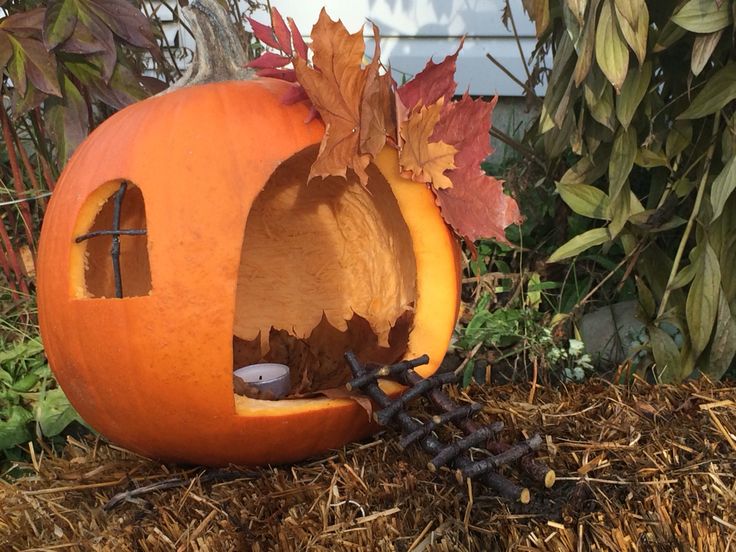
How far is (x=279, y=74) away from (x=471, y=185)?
14.4 inches

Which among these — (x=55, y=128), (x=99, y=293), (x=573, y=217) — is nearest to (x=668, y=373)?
(x=573, y=217)

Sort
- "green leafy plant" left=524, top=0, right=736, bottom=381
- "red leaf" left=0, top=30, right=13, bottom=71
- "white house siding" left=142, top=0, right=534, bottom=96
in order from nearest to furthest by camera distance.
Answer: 1. "green leafy plant" left=524, top=0, right=736, bottom=381
2. "red leaf" left=0, top=30, right=13, bottom=71
3. "white house siding" left=142, top=0, right=534, bottom=96

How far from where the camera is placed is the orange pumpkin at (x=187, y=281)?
0.99 meters

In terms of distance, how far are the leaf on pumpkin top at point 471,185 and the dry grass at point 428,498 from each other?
12.4 inches

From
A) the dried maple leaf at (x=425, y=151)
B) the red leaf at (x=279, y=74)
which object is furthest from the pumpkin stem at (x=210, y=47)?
the dried maple leaf at (x=425, y=151)

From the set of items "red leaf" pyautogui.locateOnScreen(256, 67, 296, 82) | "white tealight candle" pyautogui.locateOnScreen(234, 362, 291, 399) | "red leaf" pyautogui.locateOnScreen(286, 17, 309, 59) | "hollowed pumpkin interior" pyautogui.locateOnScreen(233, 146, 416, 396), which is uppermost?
"red leaf" pyautogui.locateOnScreen(286, 17, 309, 59)

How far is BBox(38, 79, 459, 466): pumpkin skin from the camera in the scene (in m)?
0.98

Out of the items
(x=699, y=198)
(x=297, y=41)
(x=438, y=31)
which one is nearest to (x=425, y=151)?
(x=297, y=41)

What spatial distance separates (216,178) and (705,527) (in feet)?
2.46

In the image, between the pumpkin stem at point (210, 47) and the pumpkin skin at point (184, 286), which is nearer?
the pumpkin skin at point (184, 286)

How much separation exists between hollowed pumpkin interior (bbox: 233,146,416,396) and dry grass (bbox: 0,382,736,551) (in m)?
0.29

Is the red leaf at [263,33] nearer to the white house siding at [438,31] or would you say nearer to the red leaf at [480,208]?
the red leaf at [480,208]

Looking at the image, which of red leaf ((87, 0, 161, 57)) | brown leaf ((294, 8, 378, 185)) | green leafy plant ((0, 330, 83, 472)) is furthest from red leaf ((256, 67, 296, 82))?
green leafy plant ((0, 330, 83, 472))

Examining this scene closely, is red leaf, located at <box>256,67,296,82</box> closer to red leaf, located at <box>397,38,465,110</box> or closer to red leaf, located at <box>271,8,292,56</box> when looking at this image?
red leaf, located at <box>271,8,292,56</box>
